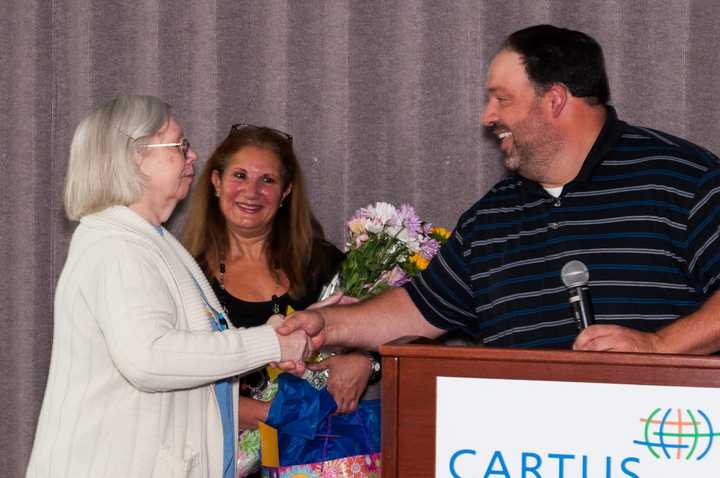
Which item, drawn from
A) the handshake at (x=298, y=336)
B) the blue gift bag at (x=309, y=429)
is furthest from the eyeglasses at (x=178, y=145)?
the blue gift bag at (x=309, y=429)

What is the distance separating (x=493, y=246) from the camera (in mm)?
2514

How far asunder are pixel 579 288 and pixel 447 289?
0.80m

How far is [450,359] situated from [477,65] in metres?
1.86

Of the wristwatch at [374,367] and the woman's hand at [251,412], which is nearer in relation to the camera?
the woman's hand at [251,412]

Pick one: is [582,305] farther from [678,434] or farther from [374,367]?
[374,367]

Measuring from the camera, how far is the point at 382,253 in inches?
112

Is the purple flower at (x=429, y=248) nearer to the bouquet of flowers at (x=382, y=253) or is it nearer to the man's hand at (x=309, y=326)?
the bouquet of flowers at (x=382, y=253)

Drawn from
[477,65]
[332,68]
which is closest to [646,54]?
[477,65]

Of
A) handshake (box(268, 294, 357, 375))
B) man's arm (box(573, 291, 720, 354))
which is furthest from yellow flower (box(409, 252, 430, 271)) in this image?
man's arm (box(573, 291, 720, 354))

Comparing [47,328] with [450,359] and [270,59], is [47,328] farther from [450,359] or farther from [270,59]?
[450,359]

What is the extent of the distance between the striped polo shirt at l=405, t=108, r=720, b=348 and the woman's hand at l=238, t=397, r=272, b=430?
1.69 feet

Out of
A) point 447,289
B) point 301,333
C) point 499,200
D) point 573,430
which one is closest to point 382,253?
point 447,289

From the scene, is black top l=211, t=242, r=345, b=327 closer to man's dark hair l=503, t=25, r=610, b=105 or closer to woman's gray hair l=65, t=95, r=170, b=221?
woman's gray hair l=65, t=95, r=170, b=221

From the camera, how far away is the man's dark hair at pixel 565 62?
2412mm
